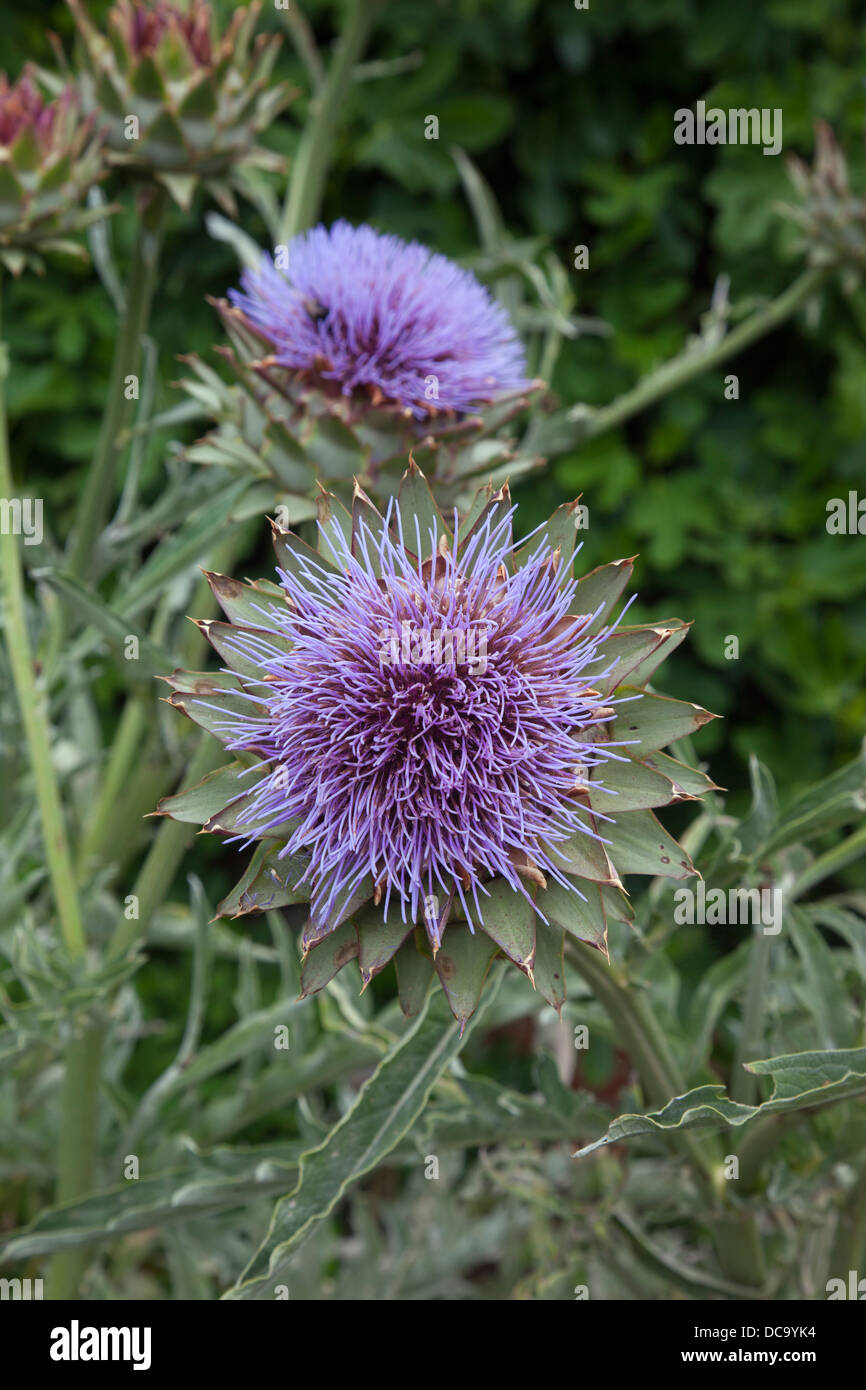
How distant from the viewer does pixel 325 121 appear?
1161 mm

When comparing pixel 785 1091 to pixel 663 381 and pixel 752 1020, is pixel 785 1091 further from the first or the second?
pixel 663 381

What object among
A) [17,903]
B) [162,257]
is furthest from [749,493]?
[17,903]

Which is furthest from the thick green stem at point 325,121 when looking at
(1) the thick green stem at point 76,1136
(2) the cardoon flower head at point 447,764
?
(1) the thick green stem at point 76,1136

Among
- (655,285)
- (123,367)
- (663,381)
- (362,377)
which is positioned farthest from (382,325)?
(655,285)

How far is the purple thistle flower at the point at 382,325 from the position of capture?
881mm

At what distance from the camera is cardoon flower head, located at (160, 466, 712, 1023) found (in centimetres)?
61

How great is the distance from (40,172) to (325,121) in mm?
327

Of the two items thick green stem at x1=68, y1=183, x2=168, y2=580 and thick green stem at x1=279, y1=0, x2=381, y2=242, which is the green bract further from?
thick green stem at x1=279, y1=0, x2=381, y2=242

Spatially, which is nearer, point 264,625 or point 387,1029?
point 264,625

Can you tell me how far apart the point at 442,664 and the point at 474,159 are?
1278 mm

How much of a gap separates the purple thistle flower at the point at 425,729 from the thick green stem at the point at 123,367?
17.4 inches

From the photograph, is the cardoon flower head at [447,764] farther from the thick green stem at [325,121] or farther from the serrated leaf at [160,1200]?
the thick green stem at [325,121]

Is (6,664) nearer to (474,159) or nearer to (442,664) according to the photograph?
(442,664)

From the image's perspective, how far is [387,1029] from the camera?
929mm
